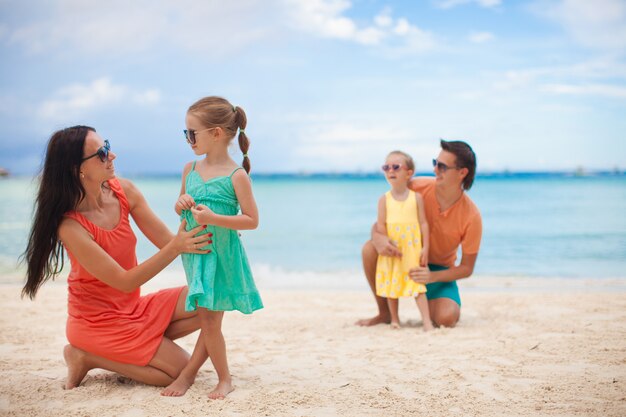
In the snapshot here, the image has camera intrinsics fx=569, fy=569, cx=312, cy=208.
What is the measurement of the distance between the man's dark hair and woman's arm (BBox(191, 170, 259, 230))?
2.44m

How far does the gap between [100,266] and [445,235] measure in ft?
10.3

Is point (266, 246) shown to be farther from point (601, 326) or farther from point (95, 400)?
point (95, 400)

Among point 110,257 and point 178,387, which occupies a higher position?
point 110,257

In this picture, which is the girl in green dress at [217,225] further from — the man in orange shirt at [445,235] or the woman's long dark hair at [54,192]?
the man in orange shirt at [445,235]

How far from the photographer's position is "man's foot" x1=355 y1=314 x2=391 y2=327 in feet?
17.3

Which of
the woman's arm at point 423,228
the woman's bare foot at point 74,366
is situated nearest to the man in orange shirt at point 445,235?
the woman's arm at point 423,228

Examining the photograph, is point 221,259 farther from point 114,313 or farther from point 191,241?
point 114,313

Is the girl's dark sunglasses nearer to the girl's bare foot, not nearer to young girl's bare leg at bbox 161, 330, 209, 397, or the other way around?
young girl's bare leg at bbox 161, 330, 209, 397

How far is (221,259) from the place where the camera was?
3293 mm

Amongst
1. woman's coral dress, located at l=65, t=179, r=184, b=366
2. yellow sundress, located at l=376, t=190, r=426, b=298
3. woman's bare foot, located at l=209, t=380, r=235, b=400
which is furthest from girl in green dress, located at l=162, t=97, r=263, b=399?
yellow sundress, located at l=376, t=190, r=426, b=298

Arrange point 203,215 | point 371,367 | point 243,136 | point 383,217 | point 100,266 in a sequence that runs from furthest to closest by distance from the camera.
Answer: point 383,217 < point 371,367 < point 243,136 < point 100,266 < point 203,215

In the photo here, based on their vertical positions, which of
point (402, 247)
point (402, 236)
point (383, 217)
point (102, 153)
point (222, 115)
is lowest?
point (402, 247)

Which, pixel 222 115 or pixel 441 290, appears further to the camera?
pixel 441 290

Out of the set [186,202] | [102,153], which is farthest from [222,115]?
[102,153]
